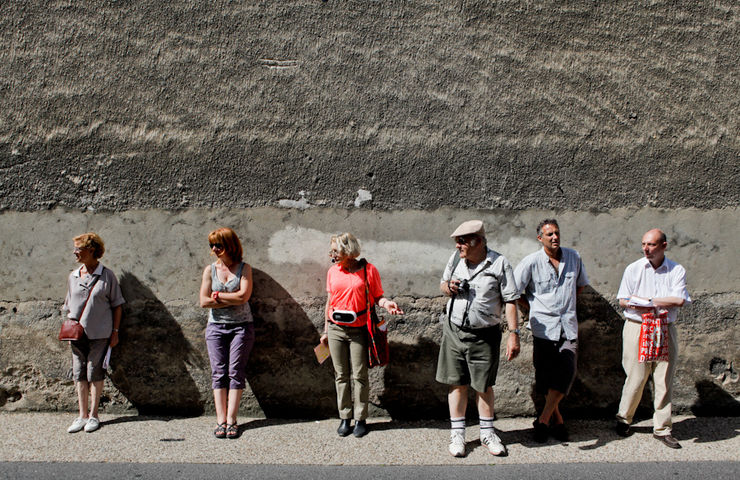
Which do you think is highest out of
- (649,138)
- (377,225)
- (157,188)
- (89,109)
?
(89,109)

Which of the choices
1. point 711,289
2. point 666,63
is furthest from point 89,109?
point 711,289

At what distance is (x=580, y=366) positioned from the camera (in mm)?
4598

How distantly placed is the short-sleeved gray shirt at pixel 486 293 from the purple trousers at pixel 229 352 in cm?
166

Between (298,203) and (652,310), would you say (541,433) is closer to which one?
(652,310)

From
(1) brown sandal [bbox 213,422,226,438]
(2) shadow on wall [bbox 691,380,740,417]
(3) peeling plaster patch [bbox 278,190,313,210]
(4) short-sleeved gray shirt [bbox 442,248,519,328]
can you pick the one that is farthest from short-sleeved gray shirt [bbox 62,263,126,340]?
(2) shadow on wall [bbox 691,380,740,417]

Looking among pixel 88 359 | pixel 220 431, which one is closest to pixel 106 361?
pixel 88 359

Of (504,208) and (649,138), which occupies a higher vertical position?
(649,138)

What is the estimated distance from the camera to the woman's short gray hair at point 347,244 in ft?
Result: 13.8

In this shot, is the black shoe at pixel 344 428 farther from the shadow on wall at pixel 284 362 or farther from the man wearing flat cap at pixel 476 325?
the man wearing flat cap at pixel 476 325

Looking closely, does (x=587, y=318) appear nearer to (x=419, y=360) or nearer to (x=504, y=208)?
(x=504, y=208)

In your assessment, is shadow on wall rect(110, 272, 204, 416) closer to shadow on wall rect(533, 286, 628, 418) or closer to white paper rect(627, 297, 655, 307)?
shadow on wall rect(533, 286, 628, 418)

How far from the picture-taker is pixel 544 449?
4016 mm

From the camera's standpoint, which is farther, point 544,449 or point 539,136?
point 539,136

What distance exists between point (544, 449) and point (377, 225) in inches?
81.2
